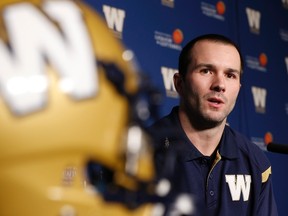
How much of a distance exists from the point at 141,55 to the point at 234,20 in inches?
23.5

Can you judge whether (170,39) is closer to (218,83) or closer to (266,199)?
(218,83)

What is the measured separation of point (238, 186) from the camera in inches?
42.6

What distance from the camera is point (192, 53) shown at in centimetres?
117

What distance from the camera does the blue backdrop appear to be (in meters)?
1.65

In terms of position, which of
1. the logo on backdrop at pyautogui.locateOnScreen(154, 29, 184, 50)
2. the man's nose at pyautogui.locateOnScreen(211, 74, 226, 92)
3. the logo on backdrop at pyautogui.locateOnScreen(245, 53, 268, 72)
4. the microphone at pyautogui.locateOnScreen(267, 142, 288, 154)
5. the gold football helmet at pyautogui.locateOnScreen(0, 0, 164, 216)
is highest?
the gold football helmet at pyautogui.locateOnScreen(0, 0, 164, 216)

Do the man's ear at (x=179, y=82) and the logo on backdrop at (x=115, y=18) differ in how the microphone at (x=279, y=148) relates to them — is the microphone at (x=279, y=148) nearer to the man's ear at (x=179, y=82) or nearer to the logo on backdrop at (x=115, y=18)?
the man's ear at (x=179, y=82)

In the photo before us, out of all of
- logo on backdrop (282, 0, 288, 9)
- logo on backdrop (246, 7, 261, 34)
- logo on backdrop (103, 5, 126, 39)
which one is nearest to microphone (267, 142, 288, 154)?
logo on backdrop (103, 5, 126, 39)

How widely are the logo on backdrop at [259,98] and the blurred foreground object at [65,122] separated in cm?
161

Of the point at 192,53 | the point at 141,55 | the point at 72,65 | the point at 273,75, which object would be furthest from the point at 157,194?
the point at 273,75

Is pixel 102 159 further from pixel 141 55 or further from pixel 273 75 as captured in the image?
pixel 273 75

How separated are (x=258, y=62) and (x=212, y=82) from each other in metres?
1.11

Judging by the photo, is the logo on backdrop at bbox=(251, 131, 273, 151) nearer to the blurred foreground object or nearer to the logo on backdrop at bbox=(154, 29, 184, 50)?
the logo on backdrop at bbox=(154, 29, 184, 50)

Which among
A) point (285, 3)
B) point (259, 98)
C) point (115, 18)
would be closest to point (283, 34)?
point (285, 3)

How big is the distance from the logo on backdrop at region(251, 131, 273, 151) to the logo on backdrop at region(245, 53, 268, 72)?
0.94 feet
